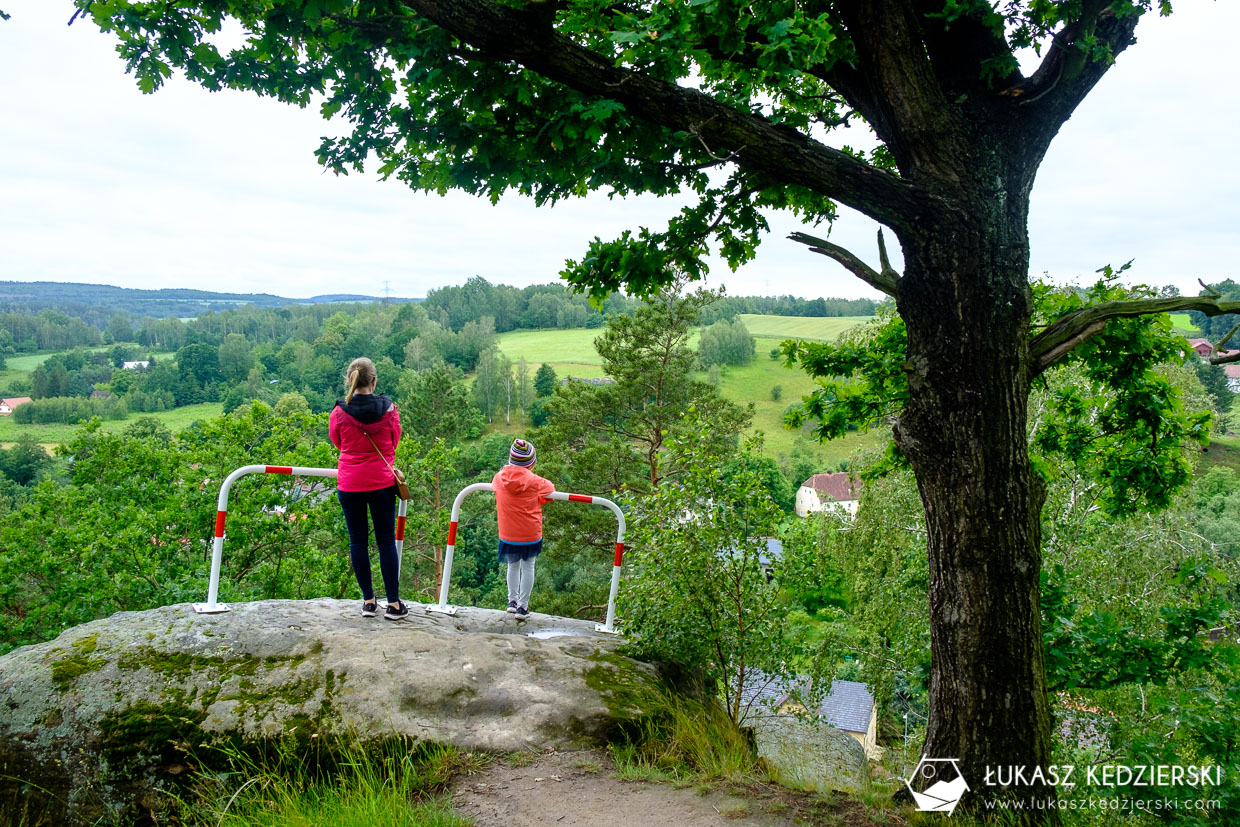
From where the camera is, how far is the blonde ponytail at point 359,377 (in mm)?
5258

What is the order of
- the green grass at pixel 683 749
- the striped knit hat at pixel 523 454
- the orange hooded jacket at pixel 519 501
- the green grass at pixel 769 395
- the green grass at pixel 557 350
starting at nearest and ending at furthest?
the green grass at pixel 683 749, the orange hooded jacket at pixel 519 501, the striped knit hat at pixel 523 454, the green grass at pixel 769 395, the green grass at pixel 557 350

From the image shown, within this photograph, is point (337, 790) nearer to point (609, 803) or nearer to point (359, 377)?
point (609, 803)

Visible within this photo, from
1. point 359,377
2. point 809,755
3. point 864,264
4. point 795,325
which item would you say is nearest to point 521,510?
point 359,377

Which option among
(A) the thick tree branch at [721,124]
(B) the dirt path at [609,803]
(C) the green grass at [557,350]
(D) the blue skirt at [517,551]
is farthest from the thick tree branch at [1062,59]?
(C) the green grass at [557,350]

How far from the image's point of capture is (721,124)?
3.59 meters

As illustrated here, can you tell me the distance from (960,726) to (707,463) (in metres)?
2.21

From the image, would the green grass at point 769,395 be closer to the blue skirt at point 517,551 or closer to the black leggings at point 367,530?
the blue skirt at point 517,551

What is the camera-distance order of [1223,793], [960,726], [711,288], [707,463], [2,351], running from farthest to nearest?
1. [2,351]
2. [711,288]
3. [707,463]
4. [1223,793]
5. [960,726]

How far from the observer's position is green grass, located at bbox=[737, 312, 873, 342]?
8593 centimetres

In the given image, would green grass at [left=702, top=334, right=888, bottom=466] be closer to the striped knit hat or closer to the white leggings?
the white leggings

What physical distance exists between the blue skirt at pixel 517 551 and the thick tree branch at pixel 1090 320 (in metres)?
4.02

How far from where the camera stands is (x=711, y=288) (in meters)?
22.5

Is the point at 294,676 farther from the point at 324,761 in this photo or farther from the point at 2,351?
the point at 2,351

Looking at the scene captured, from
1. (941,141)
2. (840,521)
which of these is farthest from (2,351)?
(941,141)
